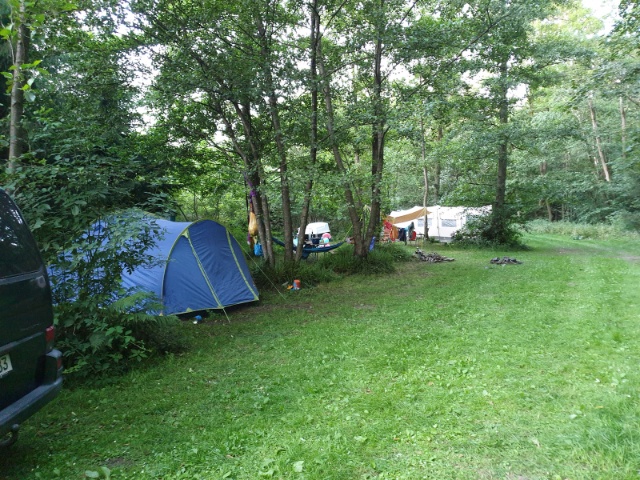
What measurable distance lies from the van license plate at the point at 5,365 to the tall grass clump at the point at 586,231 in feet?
55.2

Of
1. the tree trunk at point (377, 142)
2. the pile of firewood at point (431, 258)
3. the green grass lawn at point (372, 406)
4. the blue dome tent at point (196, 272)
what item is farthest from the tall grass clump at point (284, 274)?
the pile of firewood at point (431, 258)

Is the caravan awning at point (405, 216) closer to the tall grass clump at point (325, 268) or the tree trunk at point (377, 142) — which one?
the tall grass clump at point (325, 268)

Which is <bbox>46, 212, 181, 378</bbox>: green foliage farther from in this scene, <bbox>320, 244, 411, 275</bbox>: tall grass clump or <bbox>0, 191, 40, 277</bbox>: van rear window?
<bbox>320, 244, 411, 275</bbox>: tall grass clump

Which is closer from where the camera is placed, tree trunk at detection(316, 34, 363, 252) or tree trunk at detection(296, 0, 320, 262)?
tree trunk at detection(296, 0, 320, 262)

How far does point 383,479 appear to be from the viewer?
2.13m

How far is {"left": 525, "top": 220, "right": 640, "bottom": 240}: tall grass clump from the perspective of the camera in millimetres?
18734

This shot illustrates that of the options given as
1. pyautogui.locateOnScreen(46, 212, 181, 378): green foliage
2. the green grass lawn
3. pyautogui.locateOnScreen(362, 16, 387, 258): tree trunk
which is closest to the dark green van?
the green grass lawn

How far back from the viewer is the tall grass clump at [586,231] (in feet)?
61.5

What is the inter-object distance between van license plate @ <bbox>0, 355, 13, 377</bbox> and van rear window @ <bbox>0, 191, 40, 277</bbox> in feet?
1.36

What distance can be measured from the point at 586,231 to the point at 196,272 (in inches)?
837

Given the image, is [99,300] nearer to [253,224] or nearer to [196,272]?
[196,272]

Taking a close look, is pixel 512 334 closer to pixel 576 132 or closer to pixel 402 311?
pixel 402 311

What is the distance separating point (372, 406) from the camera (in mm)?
2998

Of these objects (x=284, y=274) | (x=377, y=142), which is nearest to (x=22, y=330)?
(x=284, y=274)
